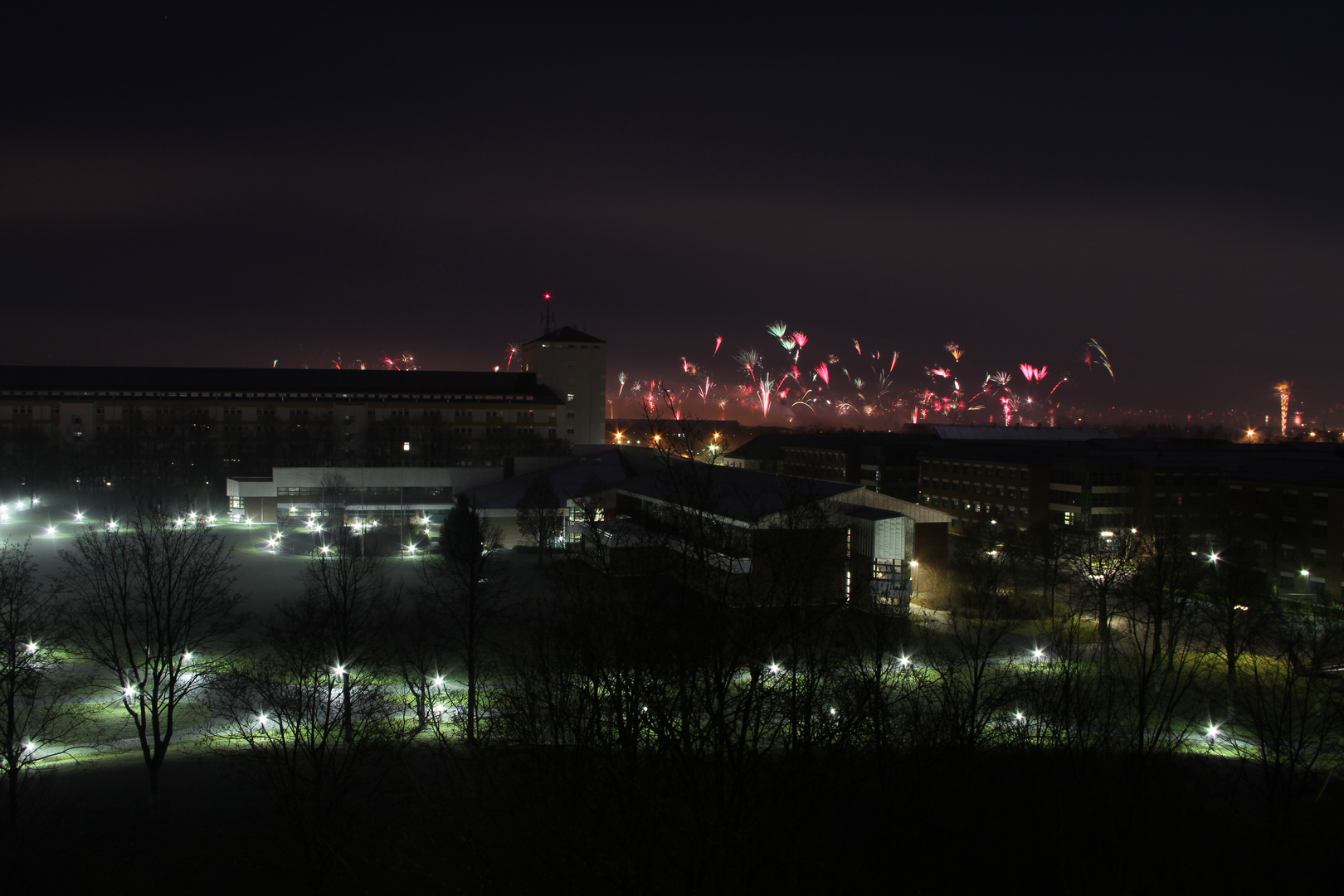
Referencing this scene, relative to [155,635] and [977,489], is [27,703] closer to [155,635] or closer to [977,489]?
[155,635]

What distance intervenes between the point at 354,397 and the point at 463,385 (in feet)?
21.1

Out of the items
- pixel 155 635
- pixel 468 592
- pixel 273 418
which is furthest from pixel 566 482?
pixel 273 418

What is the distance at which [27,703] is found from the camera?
11.6 metres

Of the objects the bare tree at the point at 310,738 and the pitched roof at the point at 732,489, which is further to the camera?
the bare tree at the point at 310,738

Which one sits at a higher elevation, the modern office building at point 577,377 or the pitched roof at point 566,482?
the modern office building at point 577,377

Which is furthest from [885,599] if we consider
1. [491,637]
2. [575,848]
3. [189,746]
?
[575,848]

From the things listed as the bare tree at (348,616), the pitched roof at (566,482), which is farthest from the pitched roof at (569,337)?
the bare tree at (348,616)

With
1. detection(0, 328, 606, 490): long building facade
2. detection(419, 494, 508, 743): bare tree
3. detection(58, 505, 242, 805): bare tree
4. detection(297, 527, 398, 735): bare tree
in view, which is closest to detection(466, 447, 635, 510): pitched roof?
detection(419, 494, 508, 743): bare tree

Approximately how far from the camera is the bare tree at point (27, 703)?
8.98 m

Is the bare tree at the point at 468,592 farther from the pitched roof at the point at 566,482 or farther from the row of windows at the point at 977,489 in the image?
the row of windows at the point at 977,489

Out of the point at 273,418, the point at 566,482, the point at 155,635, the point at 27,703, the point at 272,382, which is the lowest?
the point at 27,703

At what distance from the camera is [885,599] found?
58.2ft

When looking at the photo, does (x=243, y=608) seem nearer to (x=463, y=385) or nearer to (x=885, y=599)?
(x=885, y=599)

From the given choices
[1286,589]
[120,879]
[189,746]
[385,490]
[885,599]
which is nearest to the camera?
[120,879]
